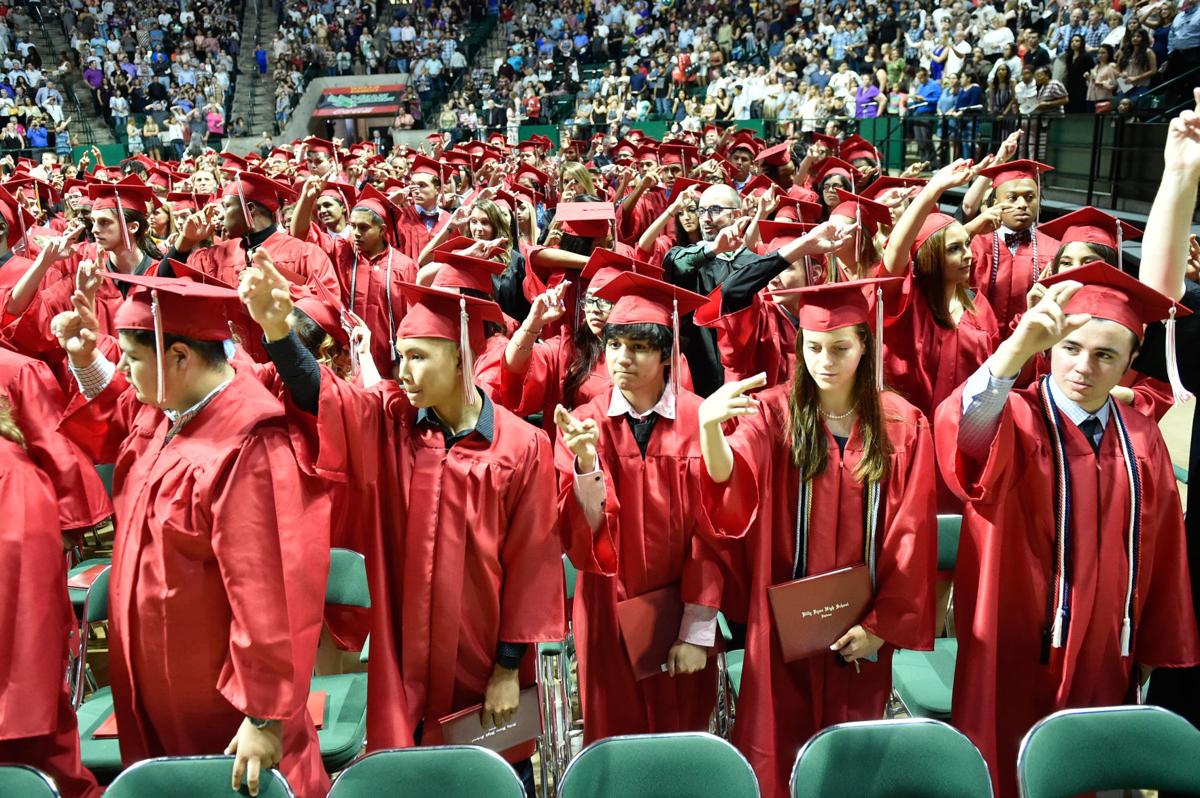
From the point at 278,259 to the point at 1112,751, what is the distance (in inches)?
185

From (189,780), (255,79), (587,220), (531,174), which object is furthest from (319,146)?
(255,79)

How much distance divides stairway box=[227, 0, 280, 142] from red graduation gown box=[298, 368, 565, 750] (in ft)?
73.9

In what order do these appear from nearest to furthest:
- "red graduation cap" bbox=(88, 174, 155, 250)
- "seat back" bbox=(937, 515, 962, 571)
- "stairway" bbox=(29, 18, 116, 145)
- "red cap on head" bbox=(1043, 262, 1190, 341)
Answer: "red cap on head" bbox=(1043, 262, 1190, 341), "seat back" bbox=(937, 515, 962, 571), "red graduation cap" bbox=(88, 174, 155, 250), "stairway" bbox=(29, 18, 116, 145)

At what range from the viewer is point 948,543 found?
3248mm

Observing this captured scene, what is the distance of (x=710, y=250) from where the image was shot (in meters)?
4.77

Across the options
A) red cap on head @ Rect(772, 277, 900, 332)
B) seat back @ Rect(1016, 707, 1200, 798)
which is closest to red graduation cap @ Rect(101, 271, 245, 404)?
red cap on head @ Rect(772, 277, 900, 332)

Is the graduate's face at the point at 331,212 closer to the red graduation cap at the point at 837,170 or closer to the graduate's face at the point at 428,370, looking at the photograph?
the red graduation cap at the point at 837,170

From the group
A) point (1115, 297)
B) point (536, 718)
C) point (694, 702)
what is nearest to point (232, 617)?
point (536, 718)

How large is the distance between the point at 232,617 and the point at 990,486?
1.84 m

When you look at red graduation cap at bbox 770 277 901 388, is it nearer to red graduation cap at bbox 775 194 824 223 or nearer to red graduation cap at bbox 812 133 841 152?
red graduation cap at bbox 775 194 824 223

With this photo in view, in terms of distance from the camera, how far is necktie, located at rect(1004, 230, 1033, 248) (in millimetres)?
4773

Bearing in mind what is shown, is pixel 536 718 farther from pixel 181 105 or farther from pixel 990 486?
pixel 181 105

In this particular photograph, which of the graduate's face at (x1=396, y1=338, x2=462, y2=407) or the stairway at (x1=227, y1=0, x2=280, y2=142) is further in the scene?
the stairway at (x1=227, y1=0, x2=280, y2=142)

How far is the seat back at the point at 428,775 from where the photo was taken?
2158 mm
